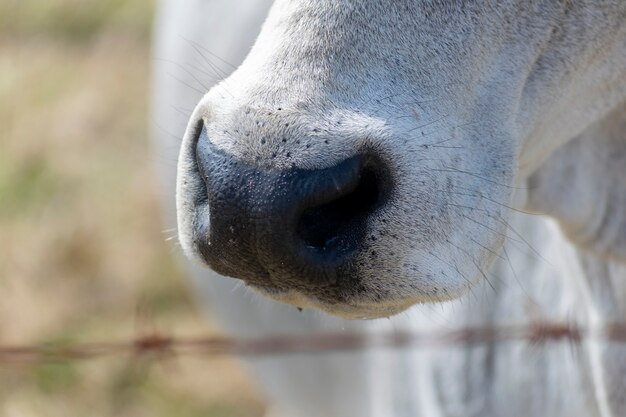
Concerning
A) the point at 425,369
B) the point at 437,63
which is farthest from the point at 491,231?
the point at 425,369

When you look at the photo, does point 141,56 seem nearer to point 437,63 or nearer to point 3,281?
point 3,281

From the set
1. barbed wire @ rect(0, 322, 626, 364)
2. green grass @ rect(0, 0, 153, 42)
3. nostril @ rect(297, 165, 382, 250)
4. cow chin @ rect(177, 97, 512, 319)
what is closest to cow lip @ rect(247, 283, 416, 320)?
cow chin @ rect(177, 97, 512, 319)

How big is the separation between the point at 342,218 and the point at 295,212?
70 mm

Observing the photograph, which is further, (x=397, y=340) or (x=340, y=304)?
(x=397, y=340)

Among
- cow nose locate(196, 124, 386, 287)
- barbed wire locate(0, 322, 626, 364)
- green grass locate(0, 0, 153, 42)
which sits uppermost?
cow nose locate(196, 124, 386, 287)

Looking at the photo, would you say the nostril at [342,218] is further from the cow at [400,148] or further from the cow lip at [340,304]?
the cow lip at [340,304]

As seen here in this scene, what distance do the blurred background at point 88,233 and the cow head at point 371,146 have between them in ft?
7.86

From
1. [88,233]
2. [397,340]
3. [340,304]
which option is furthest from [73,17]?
[340,304]

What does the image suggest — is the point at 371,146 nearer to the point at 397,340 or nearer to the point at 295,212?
the point at 295,212

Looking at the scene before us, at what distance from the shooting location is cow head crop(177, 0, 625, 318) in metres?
1.36

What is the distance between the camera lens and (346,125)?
1361mm

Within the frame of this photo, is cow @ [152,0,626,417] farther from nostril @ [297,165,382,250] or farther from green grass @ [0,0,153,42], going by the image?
green grass @ [0,0,153,42]

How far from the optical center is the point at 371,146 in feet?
4.47

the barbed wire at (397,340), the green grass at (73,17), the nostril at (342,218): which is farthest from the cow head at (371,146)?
the green grass at (73,17)
